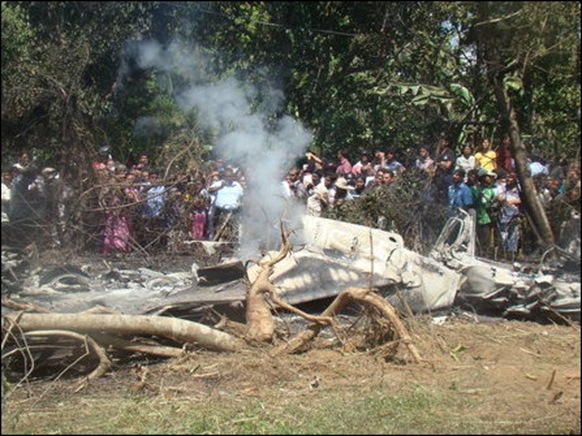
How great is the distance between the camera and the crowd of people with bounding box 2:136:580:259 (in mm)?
8766

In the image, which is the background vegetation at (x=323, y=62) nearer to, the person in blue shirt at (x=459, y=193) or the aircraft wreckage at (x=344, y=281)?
the person in blue shirt at (x=459, y=193)

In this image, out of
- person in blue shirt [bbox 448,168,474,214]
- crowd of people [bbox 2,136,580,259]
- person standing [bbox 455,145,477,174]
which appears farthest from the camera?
person standing [bbox 455,145,477,174]

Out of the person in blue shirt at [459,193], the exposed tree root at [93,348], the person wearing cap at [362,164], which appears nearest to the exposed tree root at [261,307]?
the exposed tree root at [93,348]

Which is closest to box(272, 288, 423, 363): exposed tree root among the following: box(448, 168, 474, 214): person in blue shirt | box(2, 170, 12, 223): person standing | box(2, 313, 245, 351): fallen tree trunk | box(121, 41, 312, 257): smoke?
box(2, 313, 245, 351): fallen tree trunk

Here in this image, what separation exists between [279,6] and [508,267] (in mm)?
4080

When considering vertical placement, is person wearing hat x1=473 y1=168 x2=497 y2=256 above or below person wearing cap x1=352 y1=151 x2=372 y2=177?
below

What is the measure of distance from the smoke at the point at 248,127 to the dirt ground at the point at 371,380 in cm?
381

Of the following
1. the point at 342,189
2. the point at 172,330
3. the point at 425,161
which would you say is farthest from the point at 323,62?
the point at 172,330

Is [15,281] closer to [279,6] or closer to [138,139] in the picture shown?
[279,6]

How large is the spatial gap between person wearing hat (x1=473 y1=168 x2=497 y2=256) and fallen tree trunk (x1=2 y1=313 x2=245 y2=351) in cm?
447

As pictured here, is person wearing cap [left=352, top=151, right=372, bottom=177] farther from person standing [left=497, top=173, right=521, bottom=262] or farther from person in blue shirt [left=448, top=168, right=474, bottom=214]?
person standing [left=497, top=173, right=521, bottom=262]

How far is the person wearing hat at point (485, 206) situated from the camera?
1134 centimetres

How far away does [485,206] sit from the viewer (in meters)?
11.8

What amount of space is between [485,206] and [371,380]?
5.16m
